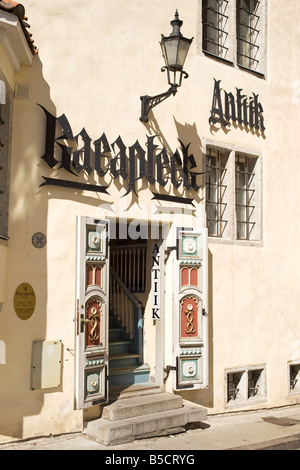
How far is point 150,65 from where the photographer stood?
832 centimetres

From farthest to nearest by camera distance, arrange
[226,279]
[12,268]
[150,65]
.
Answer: [226,279]
[150,65]
[12,268]

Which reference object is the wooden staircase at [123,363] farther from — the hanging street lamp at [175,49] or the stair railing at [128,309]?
the hanging street lamp at [175,49]

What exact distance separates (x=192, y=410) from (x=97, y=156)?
3.63m

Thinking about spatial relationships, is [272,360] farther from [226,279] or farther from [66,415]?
[66,415]

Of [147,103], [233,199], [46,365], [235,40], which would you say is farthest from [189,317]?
[235,40]

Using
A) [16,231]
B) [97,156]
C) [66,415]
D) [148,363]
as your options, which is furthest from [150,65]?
[66,415]

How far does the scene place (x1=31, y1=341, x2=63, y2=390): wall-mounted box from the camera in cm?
692

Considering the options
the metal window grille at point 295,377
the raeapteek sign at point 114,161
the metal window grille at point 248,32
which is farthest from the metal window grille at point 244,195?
the metal window grille at point 295,377

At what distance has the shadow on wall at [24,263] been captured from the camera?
678 centimetres

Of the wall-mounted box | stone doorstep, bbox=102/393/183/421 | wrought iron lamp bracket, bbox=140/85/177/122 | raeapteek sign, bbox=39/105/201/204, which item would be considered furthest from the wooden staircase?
wrought iron lamp bracket, bbox=140/85/177/122

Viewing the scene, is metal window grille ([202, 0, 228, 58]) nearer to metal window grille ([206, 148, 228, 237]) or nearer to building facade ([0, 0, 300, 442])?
building facade ([0, 0, 300, 442])

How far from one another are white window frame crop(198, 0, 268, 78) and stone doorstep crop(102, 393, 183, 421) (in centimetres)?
518

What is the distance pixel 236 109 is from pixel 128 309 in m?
3.67

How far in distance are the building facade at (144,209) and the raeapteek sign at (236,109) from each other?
0.04m
